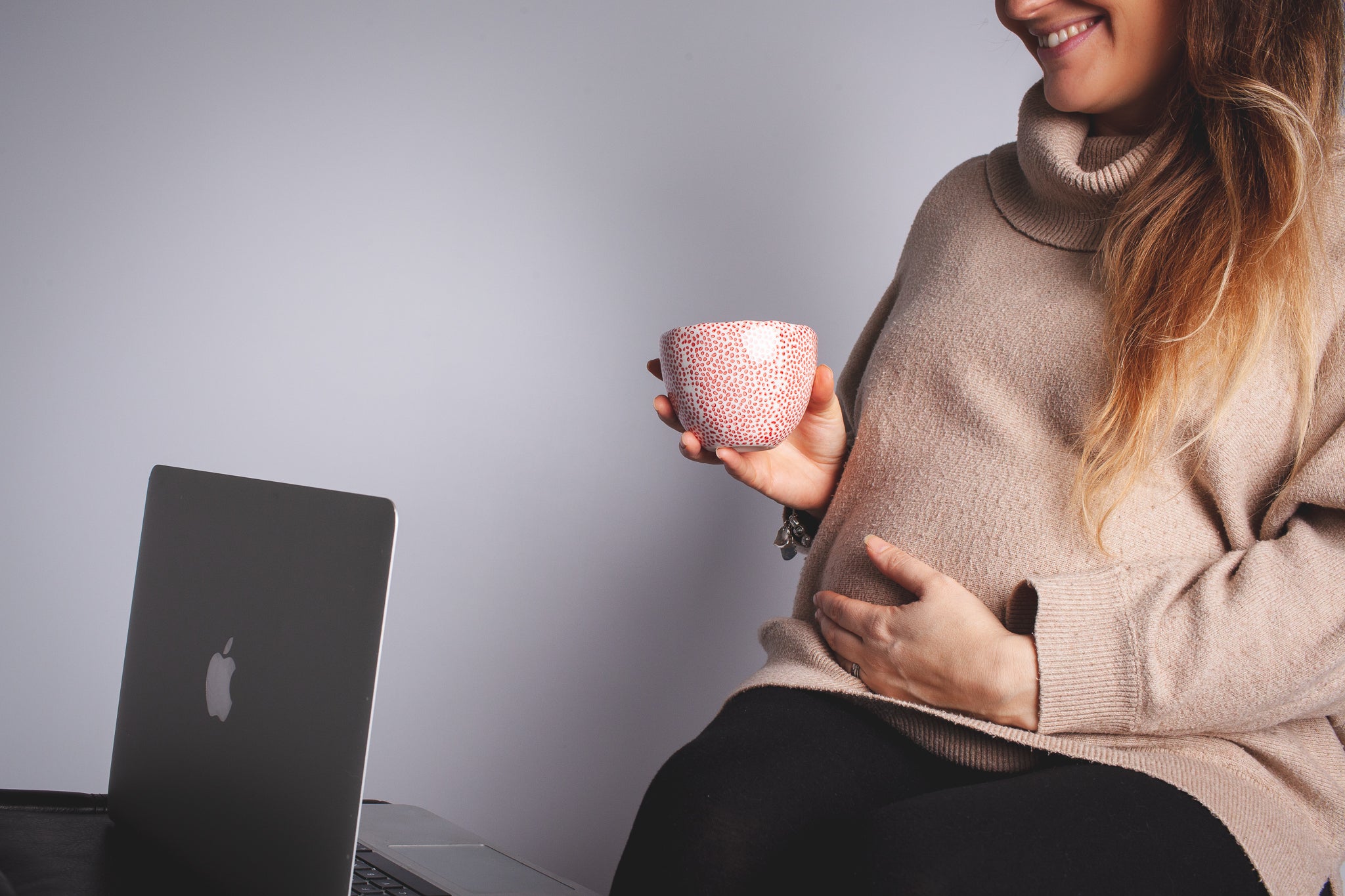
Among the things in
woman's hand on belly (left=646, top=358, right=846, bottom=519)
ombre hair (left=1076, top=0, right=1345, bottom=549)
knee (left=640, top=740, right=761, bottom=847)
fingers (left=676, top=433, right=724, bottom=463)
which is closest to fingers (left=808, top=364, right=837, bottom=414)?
woman's hand on belly (left=646, top=358, right=846, bottom=519)

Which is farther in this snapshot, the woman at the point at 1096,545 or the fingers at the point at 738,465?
the fingers at the point at 738,465

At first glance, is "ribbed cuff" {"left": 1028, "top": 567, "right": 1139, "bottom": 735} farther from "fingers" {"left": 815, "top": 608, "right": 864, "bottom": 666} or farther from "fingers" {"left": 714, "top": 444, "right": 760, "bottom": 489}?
"fingers" {"left": 714, "top": 444, "right": 760, "bottom": 489}

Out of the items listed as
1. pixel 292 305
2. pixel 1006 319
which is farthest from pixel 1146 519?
pixel 292 305

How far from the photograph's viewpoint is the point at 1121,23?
34.5 inches

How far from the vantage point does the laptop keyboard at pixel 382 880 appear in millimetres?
780

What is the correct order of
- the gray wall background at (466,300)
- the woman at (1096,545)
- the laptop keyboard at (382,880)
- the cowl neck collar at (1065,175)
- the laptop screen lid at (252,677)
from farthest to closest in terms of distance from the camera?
the gray wall background at (466,300)
the cowl neck collar at (1065,175)
the laptop keyboard at (382,880)
the woman at (1096,545)
the laptop screen lid at (252,677)

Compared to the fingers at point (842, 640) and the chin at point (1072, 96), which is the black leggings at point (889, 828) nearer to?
the fingers at point (842, 640)

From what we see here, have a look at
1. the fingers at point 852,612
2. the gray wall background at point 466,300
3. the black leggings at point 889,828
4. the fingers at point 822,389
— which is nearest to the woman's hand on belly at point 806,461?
the fingers at point 822,389

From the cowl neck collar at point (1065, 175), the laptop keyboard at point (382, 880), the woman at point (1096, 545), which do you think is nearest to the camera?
the woman at point (1096, 545)

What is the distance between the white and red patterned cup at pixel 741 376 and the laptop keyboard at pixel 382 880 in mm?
442

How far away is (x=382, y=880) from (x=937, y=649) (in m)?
0.50

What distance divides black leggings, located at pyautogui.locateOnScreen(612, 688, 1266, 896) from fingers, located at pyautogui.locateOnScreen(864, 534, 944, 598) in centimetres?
13

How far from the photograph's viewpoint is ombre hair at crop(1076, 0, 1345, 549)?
78 centimetres

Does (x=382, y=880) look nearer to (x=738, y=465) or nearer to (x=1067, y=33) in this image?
(x=738, y=465)
